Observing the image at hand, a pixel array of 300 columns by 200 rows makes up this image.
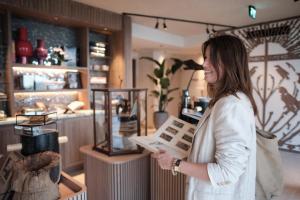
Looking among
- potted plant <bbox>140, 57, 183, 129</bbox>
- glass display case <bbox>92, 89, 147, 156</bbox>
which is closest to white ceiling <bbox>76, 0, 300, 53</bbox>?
potted plant <bbox>140, 57, 183, 129</bbox>

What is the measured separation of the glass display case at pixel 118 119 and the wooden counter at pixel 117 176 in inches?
3.0

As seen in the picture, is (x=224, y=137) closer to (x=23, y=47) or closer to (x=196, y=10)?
(x=23, y=47)

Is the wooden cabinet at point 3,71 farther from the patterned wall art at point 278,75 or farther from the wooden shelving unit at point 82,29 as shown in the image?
the patterned wall art at point 278,75

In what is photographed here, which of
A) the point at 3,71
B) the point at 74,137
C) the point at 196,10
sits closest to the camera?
the point at 3,71

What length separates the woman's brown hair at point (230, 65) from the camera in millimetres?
924

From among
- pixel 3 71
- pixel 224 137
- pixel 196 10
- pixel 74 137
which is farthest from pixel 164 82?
pixel 224 137

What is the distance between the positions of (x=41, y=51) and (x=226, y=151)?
3.30 m

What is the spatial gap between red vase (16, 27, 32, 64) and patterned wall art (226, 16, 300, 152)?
14.5 ft

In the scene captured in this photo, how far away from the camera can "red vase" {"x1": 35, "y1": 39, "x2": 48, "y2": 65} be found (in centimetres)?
333

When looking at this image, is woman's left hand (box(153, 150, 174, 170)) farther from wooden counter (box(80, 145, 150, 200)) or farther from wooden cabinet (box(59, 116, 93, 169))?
wooden cabinet (box(59, 116, 93, 169))

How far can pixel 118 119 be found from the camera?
1716 mm

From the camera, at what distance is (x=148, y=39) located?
508cm

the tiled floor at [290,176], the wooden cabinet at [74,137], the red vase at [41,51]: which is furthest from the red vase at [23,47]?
the tiled floor at [290,176]

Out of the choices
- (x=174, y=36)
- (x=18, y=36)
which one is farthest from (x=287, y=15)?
(x=18, y=36)
